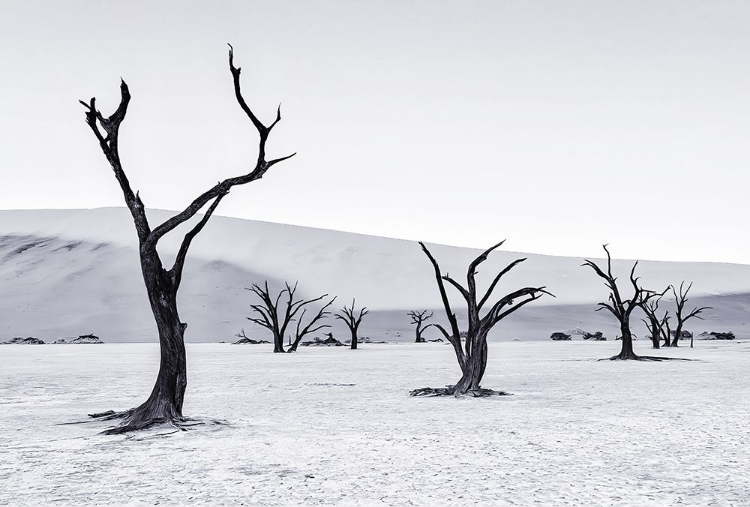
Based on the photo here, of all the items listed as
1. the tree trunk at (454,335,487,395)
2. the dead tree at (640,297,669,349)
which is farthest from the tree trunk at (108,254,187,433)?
the dead tree at (640,297,669,349)

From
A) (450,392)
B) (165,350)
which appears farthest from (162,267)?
(450,392)

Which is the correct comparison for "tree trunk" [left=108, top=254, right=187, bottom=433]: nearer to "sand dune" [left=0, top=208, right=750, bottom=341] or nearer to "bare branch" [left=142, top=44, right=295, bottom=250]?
"bare branch" [left=142, top=44, right=295, bottom=250]

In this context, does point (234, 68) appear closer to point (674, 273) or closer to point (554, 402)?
A: point (554, 402)

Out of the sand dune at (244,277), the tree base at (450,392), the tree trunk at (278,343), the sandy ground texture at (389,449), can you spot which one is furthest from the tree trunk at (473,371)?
the sand dune at (244,277)

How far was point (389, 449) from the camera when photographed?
679cm

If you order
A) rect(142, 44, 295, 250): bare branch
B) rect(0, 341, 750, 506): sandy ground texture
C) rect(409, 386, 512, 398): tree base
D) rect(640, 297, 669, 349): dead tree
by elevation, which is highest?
rect(142, 44, 295, 250): bare branch

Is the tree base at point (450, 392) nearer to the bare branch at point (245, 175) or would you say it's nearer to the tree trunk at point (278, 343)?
the bare branch at point (245, 175)

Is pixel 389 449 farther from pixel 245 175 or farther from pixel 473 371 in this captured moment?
pixel 473 371

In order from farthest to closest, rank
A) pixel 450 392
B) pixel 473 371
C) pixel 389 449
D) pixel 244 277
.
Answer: pixel 244 277 → pixel 450 392 → pixel 473 371 → pixel 389 449

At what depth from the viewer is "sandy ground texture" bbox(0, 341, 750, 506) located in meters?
5.11

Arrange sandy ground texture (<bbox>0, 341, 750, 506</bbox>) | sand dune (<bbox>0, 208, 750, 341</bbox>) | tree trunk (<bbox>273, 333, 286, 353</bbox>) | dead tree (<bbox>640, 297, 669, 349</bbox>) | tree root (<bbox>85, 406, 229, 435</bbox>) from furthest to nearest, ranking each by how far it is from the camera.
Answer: sand dune (<bbox>0, 208, 750, 341</bbox>), tree trunk (<bbox>273, 333, 286, 353</bbox>), dead tree (<bbox>640, 297, 669, 349</bbox>), tree root (<bbox>85, 406, 229, 435</bbox>), sandy ground texture (<bbox>0, 341, 750, 506</bbox>)

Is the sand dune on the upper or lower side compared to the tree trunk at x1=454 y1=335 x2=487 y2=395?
upper

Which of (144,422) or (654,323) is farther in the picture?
(654,323)

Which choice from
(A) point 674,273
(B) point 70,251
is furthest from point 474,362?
(A) point 674,273
